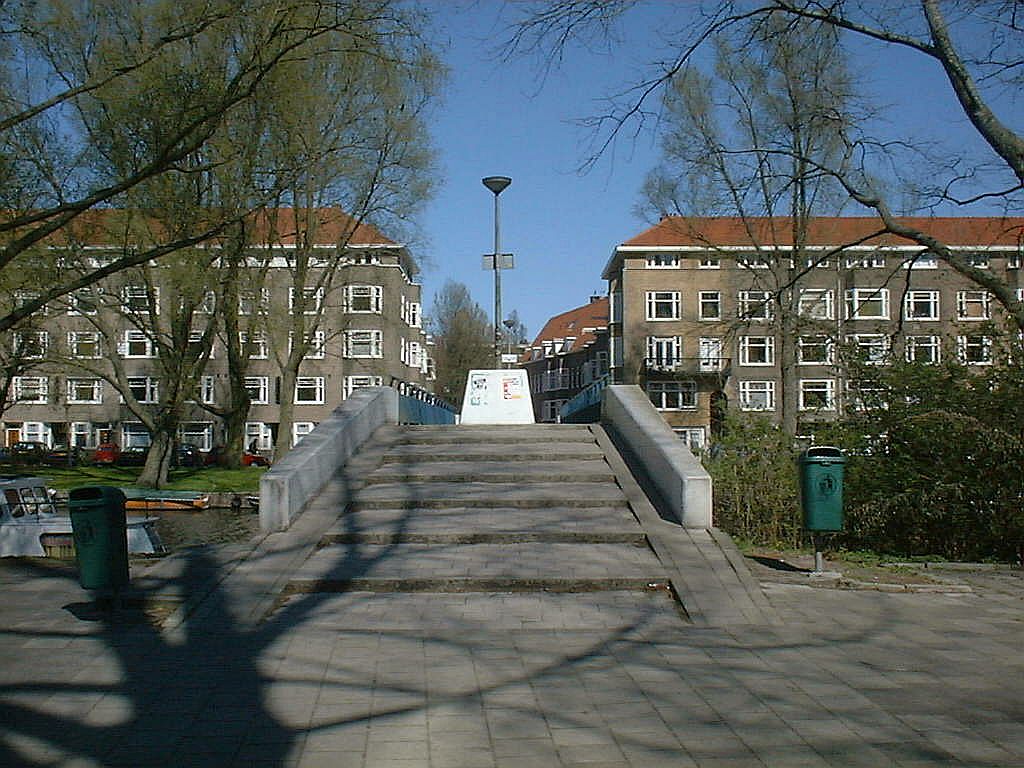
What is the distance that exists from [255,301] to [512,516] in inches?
992

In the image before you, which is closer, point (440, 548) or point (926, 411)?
point (440, 548)

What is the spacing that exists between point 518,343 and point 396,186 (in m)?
91.5

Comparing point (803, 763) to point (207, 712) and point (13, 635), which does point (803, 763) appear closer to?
point (207, 712)

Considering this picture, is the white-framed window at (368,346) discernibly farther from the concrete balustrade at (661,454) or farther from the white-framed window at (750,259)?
the concrete balustrade at (661,454)

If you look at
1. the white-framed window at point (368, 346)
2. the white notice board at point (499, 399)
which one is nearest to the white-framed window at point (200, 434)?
the white-framed window at point (368, 346)

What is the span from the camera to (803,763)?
16.8ft

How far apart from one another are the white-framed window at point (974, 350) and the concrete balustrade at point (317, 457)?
791 cm

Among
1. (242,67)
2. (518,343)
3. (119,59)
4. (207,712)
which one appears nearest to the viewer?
(207,712)

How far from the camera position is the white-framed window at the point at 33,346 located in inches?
1335

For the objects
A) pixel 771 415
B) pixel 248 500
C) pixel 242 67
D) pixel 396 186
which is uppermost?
pixel 396 186

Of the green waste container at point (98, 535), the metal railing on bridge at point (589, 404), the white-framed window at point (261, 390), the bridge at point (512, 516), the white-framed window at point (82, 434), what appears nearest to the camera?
the green waste container at point (98, 535)

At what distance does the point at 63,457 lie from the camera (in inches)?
2376

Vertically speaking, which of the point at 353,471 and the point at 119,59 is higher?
the point at 119,59

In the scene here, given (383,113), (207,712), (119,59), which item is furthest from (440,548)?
(383,113)
